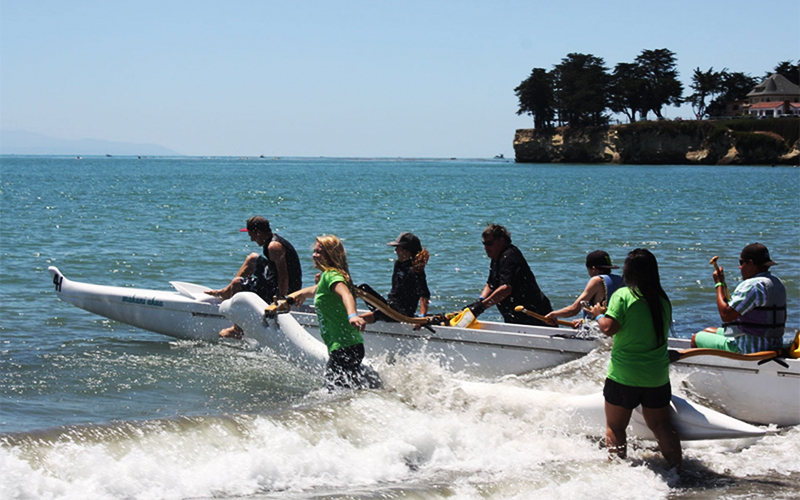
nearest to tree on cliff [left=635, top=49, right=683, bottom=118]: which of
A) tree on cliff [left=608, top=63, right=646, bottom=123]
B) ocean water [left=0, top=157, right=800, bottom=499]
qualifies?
tree on cliff [left=608, top=63, right=646, bottom=123]

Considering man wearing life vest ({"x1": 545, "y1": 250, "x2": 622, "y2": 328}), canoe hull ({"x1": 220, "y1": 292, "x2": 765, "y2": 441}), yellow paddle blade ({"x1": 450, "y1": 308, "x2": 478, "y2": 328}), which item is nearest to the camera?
canoe hull ({"x1": 220, "y1": 292, "x2": 765, "y2": 441})

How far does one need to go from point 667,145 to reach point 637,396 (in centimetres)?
9962

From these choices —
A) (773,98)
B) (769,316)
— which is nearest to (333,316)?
(769,316)

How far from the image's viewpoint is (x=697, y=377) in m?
7.53

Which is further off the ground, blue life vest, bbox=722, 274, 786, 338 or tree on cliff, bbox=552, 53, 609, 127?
tree on cliff, bbox=552, 53, 609, 127

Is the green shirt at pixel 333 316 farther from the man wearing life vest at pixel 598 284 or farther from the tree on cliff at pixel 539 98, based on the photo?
the tree on cliff at pixel 539 98

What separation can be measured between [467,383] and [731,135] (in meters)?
93.8

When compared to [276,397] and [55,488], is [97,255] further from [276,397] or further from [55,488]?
[55,488]

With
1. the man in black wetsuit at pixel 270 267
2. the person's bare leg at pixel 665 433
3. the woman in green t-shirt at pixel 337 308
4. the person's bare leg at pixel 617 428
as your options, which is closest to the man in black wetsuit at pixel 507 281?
the woman in green t-shirt at pixel 337 308

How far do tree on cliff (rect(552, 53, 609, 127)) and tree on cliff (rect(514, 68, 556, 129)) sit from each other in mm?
1322

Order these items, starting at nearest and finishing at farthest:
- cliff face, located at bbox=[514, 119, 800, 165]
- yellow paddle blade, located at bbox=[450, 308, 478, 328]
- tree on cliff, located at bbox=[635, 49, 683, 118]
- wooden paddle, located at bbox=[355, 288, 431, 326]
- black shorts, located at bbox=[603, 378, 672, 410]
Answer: black shorts, located at bbox=[603, 378, 672, 410], wooden paddle, located at bbox=[355, 288, 431, 326], yellow paddle blade, located at bbox=[450, 308, 478, 328], cliff face, located at bbox=[514, 119, 800, 165], tree on cliff, located at bbox=[635, 49, 683, 118]

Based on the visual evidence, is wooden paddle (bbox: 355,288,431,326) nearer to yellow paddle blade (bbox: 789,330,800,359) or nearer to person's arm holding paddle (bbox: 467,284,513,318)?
person's arm holding paddle (bbox: 467,284,513,318)

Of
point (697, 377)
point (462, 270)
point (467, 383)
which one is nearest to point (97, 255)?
point (462, 270)

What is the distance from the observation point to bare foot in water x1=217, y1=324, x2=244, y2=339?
33.9 feet
